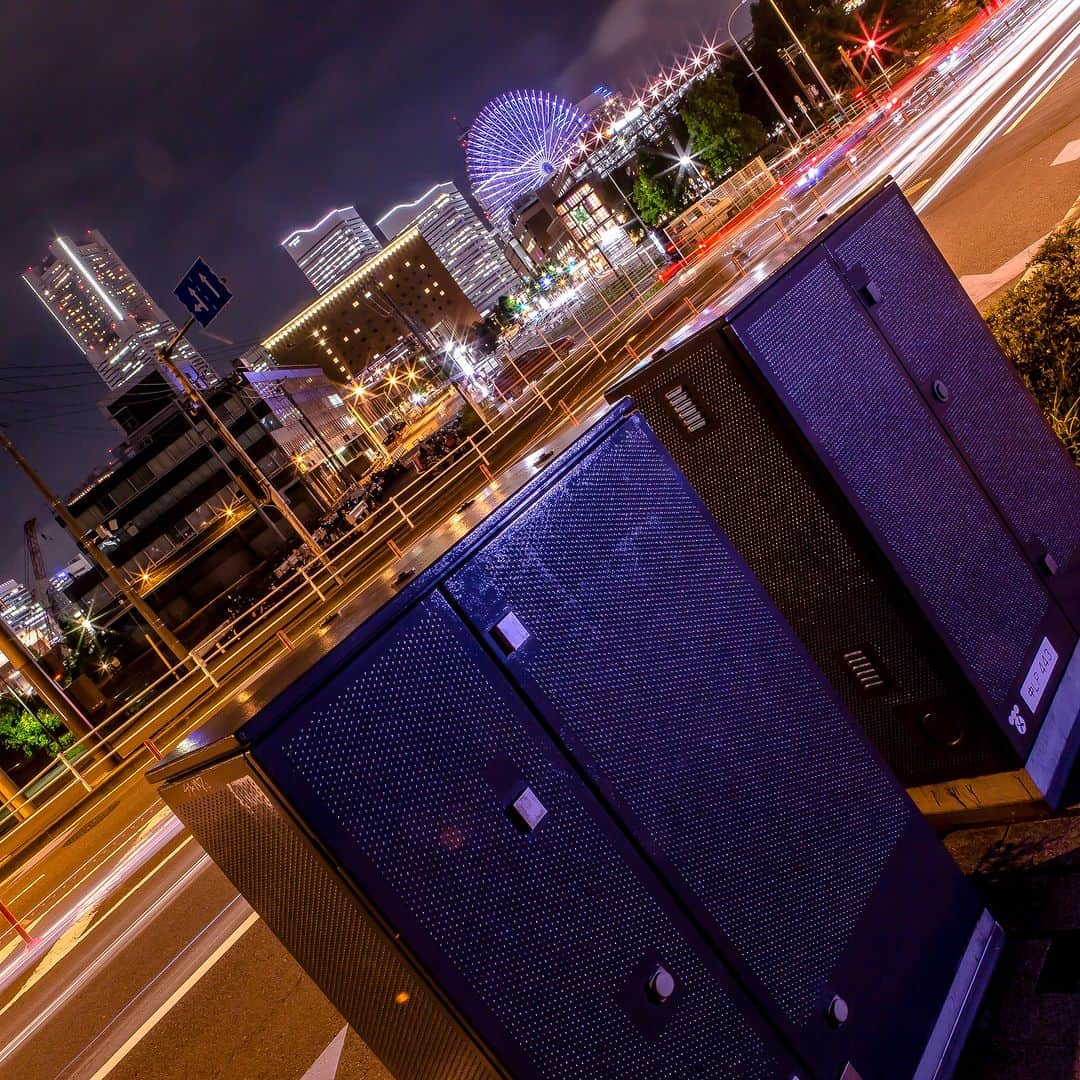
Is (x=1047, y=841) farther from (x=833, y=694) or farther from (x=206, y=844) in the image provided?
(x=206, y=844)

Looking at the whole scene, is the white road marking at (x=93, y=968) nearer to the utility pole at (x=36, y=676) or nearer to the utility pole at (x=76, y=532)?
the utility pole at (x=36, y=676)

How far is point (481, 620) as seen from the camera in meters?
2.18

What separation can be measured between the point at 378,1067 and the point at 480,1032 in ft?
8.86

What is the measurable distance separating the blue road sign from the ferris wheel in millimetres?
59891

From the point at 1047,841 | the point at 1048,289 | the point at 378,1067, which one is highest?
the point at 1048,289

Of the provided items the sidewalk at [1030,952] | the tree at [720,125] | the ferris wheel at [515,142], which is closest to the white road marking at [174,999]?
the sidewalk at [1030,952]

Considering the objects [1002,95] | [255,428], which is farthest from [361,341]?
[1002,95]

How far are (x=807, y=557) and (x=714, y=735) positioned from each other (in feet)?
3.71

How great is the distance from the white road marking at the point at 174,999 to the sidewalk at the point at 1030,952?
426 cm

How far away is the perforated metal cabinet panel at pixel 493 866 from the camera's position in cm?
189

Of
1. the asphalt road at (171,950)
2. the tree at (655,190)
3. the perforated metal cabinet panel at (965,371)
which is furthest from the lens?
the tree at (655,190)

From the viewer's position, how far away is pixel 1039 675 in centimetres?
353

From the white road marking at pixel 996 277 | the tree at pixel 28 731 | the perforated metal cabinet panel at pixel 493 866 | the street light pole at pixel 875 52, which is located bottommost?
the white road marking at pixel 996 277

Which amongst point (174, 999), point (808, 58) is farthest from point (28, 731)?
point (808, 58)
